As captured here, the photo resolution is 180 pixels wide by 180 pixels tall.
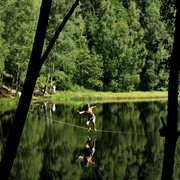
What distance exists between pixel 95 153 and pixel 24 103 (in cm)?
1362

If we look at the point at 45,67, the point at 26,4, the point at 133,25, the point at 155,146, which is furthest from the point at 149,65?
the point at 155,146

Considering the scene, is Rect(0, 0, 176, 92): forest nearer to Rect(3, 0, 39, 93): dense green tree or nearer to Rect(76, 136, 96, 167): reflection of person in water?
Rect(3, 0, 39, 93): dense green tree

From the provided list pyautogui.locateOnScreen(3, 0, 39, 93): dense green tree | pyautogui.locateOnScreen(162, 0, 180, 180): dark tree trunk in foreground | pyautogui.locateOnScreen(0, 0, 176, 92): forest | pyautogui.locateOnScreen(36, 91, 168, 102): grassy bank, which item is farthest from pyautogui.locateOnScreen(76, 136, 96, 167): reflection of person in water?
pyautogui.locateOnScreen(0, 0, 176, 92): forest

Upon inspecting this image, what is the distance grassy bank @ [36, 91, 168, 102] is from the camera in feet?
206

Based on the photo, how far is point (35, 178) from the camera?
15.4m

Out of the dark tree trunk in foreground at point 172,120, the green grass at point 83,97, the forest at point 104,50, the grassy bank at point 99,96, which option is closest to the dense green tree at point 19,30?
the forest at point 104,50

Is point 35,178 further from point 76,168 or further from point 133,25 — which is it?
point 133,25

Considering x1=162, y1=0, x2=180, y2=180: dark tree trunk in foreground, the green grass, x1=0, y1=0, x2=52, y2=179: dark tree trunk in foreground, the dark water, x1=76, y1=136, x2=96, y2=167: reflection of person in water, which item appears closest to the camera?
x1=162, y1=0, x2=180, y2=180: dark tree trunk in foreground

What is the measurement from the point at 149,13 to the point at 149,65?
12388 mm

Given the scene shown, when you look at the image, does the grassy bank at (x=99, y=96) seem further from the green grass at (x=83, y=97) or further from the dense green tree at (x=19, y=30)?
the dense green tree at (x=19, y=30)

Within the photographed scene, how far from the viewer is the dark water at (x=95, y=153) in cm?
1630

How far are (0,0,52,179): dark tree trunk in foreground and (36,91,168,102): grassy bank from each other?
2019 inches

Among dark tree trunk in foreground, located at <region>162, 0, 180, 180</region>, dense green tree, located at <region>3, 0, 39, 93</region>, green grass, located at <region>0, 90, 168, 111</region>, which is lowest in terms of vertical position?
green grass, located at <region>0, 90, 168, 111</region>

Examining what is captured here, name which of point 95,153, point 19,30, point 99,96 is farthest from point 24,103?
point 99,96
